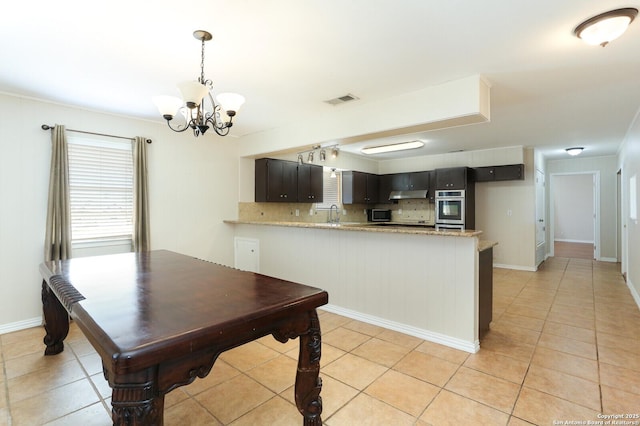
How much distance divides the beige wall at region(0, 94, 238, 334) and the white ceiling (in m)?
0.22

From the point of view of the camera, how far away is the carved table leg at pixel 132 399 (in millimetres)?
1104

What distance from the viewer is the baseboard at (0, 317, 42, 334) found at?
3.25m

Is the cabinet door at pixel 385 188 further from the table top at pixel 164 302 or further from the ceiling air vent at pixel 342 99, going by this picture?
the table top at pixel 164 302

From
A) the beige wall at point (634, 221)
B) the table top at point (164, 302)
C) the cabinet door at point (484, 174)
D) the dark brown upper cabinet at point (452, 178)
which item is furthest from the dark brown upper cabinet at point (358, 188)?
the table top at point (164, 302)

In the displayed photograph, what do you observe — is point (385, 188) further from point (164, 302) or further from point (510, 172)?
point (164, 302)

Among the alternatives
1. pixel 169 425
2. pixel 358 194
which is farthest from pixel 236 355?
pixel 358 194

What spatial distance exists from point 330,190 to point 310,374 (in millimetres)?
5219

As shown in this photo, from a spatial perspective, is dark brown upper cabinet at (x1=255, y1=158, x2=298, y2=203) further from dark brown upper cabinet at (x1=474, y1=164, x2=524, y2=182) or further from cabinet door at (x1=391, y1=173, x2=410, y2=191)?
dark brown upper cabinet at (x1=474, y1=164, x2=524, y2=182)

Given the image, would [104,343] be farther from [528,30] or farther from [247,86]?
[528,30]

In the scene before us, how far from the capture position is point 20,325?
3336mm

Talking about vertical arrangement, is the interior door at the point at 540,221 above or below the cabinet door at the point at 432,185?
below

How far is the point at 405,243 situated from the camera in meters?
3.26

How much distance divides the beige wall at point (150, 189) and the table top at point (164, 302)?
1346 mm

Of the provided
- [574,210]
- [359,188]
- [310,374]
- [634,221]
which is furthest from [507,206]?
[574,210]
